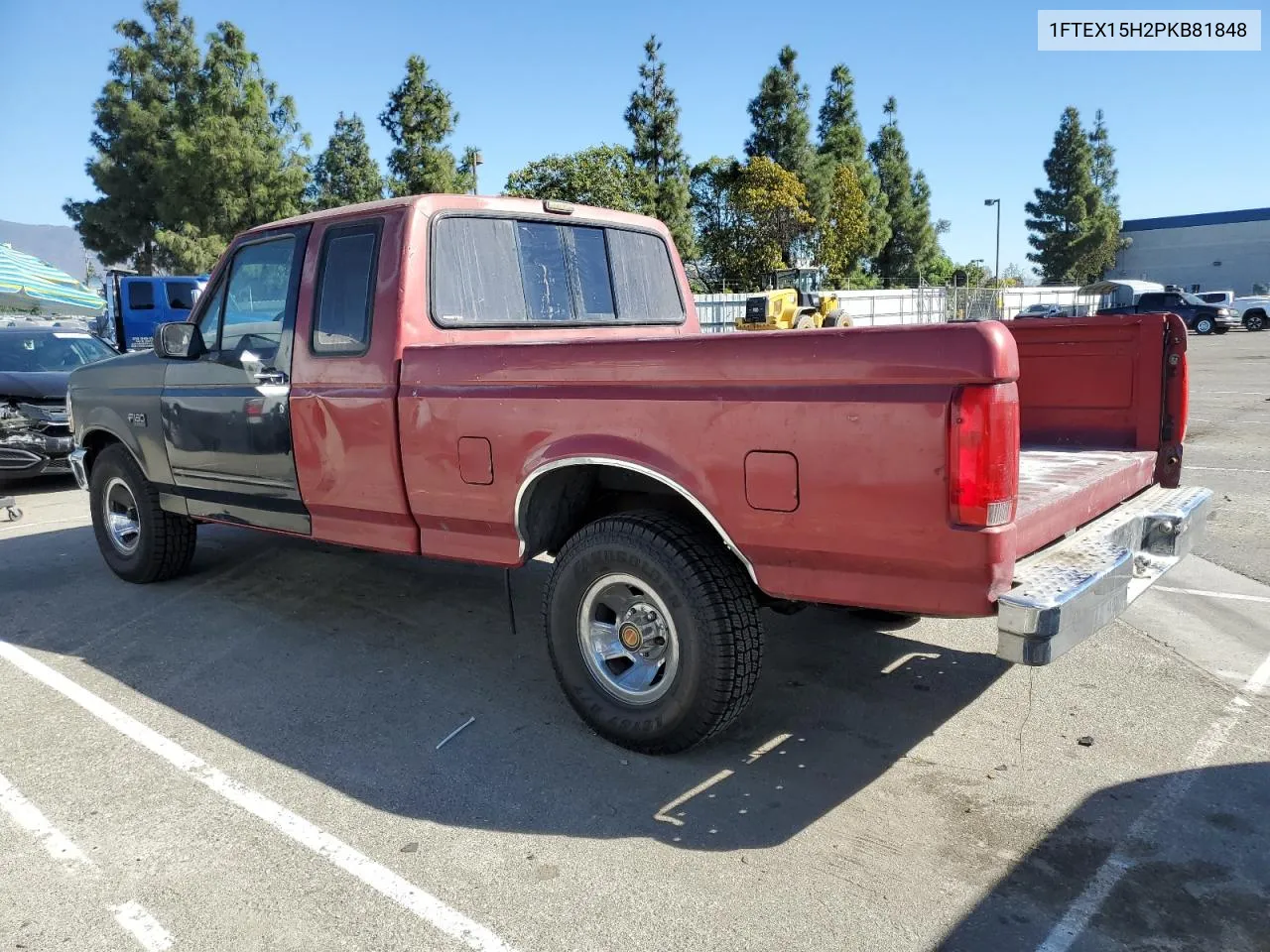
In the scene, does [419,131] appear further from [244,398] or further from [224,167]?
[244,398]

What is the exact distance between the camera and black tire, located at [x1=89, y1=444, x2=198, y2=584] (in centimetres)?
598

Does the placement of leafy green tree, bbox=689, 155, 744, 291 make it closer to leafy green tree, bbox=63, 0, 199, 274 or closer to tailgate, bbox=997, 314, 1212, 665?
leafy green tree, bbox=63, 0, 199, 274

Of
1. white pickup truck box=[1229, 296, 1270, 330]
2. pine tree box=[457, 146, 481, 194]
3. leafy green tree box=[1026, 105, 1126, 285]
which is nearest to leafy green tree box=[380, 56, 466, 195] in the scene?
pine tree box=[457, 146, 481, 194]

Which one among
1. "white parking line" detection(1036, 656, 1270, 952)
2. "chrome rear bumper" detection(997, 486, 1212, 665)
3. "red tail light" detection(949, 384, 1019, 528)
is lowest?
"white parking line" detection(1036, 656, 1270, 952)

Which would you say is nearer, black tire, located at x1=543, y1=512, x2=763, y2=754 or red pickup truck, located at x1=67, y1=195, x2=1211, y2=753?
red pickup truck, located at x1=67, y1=195, x2=1211, y2=753

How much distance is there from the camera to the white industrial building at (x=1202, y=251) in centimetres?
6869

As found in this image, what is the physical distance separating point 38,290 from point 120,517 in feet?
171

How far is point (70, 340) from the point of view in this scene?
37.1 feet

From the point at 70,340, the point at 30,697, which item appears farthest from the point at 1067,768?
the point at 70,340

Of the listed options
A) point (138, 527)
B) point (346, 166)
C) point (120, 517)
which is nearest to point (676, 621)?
point (138, 527)

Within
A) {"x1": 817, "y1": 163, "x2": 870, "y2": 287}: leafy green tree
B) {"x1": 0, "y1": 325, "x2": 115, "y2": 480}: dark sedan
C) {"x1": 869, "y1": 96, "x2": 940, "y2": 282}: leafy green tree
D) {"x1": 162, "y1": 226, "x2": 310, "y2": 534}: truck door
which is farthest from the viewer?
{"x1": 869, "y1": 96, "x2": 940, "y2": 282}: leafy green tree

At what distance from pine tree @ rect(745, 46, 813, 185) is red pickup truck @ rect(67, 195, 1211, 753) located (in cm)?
3910

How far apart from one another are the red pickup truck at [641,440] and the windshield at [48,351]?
5.66 m

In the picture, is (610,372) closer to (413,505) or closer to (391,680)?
(413,505)
